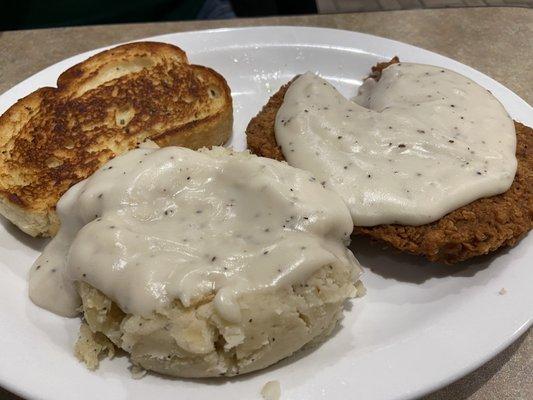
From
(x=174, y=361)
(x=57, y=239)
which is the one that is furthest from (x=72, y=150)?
(x=174, y=361)

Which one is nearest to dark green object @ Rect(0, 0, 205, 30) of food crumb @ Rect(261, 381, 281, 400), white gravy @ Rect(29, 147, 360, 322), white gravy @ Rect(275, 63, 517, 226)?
white gravy @ Rect(275, 63, 517, 226)

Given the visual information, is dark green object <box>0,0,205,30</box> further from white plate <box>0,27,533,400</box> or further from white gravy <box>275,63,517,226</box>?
white plate <box>0,27,533,400</box>

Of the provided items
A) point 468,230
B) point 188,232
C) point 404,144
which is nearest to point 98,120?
point 188,232

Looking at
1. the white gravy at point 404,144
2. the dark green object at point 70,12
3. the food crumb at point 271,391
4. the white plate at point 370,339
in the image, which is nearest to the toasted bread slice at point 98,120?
the white plate at point 370,339

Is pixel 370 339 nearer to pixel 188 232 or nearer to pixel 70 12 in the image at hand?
pixel 188 232

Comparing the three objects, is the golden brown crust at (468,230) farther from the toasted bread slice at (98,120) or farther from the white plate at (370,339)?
the toasted bread slice at (98,120)

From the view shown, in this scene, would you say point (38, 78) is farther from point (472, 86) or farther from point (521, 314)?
point (521, 314)
